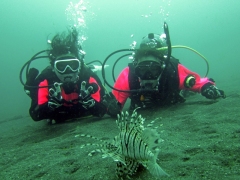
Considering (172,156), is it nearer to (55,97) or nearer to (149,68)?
(149,68)

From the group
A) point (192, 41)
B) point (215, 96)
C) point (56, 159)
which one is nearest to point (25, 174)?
point (56, 159)

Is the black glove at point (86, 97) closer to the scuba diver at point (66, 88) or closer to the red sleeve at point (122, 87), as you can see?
the scuba diver at point (66, 88)

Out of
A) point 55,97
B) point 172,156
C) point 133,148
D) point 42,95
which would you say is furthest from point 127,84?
point 133,148

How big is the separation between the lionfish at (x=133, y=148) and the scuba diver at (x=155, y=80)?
305cm

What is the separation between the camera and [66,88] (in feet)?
17.3

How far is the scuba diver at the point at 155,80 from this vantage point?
16.3 feet

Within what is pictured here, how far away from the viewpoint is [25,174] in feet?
8.50

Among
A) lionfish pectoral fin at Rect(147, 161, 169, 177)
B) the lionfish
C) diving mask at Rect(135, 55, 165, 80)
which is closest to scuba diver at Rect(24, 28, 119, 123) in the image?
diving mask at Rect(135, 55, 165, 80)

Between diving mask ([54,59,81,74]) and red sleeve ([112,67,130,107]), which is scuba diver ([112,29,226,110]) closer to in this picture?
red sleeve ([112,67,130,107])

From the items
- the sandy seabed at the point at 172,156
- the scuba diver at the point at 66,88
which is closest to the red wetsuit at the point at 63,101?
the scuba diver at the point at 66,88

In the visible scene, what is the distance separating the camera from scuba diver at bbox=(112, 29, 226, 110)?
16.3 feet

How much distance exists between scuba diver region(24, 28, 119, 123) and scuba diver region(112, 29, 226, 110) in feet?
1.91

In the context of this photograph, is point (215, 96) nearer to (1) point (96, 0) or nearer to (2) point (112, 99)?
(2) point (112, 99)

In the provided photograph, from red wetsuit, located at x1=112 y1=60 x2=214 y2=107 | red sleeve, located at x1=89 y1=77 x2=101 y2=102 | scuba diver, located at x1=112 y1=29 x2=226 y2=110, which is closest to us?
scuba diver, located at x1=112 y1=29 x2=226 y2=110
